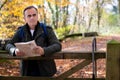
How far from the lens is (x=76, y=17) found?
106 feet

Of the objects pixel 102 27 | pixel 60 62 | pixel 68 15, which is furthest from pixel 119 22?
pixel 60 62

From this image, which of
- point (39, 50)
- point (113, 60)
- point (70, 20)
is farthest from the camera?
point (70, 20)

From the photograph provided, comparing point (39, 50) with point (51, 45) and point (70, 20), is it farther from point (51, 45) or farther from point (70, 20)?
point (70, 20)

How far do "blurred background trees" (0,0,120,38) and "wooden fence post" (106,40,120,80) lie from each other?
10.2 m

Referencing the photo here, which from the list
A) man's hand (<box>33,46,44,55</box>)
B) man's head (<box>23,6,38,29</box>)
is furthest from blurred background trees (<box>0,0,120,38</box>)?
man's hand (<box>33,46,44,55</box>)

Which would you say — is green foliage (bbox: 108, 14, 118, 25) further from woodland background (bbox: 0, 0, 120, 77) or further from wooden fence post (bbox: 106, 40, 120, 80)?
wooden fence post (bbox: 106, 40, 120, 80)

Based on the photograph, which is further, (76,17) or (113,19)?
(113,19)

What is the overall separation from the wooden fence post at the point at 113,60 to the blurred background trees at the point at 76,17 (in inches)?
400

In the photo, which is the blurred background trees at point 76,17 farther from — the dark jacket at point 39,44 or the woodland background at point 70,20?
the dark jacket at point 39,44

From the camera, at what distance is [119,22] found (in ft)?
121

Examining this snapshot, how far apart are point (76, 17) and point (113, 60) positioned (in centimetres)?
2923

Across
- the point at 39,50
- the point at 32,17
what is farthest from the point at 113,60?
the point at 32,17

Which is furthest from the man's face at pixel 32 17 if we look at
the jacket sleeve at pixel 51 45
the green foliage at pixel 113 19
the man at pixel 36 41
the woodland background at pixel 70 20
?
the green foliage at pixel 113 19

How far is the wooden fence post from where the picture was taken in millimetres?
3271
